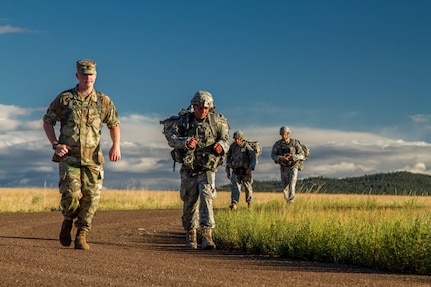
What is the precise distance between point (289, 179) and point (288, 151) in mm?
1041

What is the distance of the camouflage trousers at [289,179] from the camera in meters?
22.9

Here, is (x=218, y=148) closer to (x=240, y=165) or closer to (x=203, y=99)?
(x=203, y=99)

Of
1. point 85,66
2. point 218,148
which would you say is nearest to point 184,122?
point 218,148

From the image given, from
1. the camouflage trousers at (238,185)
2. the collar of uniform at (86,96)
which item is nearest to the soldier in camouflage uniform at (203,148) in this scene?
the collar of uniform at (86,96)

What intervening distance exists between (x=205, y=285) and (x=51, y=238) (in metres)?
7.73

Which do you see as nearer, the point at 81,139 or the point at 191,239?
the point at 81,139

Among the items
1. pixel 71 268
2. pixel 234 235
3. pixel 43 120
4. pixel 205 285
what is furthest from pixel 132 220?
pixel 205 285

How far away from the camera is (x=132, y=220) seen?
20.6 m

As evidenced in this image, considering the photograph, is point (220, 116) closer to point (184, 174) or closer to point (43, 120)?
point (184, 174)

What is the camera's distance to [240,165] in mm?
22281

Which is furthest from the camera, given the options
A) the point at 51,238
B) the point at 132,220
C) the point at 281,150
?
the point at 281,150

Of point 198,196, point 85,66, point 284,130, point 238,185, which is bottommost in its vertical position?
point 198,196

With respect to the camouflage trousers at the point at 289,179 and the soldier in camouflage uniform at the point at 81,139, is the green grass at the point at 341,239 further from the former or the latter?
the camouflage trousers at the point at 289,179

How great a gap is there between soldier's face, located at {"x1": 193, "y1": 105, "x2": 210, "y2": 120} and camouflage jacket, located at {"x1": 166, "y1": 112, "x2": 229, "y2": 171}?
0.10 m
